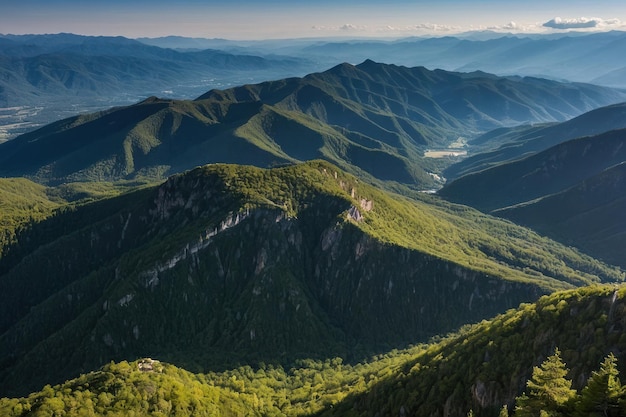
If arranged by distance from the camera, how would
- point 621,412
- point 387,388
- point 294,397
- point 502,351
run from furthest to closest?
1. point 294,397
2. point 387,388
3. point 502,351
4. point 621,412

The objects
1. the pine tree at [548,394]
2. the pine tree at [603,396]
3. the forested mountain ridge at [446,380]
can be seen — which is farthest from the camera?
the forested mountain ridge at [446,380]

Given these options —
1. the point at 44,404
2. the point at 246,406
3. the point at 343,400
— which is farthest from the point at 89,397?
the point at 343,400

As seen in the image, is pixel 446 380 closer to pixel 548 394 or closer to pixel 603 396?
pixel 548 394

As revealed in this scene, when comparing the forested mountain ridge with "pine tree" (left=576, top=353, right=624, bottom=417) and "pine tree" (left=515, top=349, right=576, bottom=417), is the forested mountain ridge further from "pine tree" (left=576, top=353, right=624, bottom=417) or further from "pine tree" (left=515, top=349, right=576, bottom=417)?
"pine tree" (left=515, top=349, right=576, bottom=417)

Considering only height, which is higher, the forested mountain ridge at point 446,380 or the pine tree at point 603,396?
the pine tree at point 603,396

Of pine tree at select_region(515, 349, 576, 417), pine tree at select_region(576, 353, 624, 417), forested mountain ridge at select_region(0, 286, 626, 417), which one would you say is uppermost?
pine tree at select_region(576, 353, 624, 417)

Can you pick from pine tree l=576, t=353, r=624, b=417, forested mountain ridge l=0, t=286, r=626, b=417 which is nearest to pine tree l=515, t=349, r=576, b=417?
forested mountain ridge l=0, t=286, r=626, b=417

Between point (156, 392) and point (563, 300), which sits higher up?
point (563, 300)

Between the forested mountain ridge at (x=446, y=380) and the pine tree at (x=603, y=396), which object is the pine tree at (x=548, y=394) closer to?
the forested mountain ridge at (x=446, y=380)

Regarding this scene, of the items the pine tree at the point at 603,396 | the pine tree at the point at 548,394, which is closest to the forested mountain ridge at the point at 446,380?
the pine tree at the point at 603,396

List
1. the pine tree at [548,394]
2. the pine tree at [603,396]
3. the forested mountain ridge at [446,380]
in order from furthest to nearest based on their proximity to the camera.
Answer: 1. the forested mountain ridge at [446,380]
2. the pine tree at [548,394]
3. the pine tree at [603,396]

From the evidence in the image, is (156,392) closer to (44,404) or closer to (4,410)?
(44,404)
